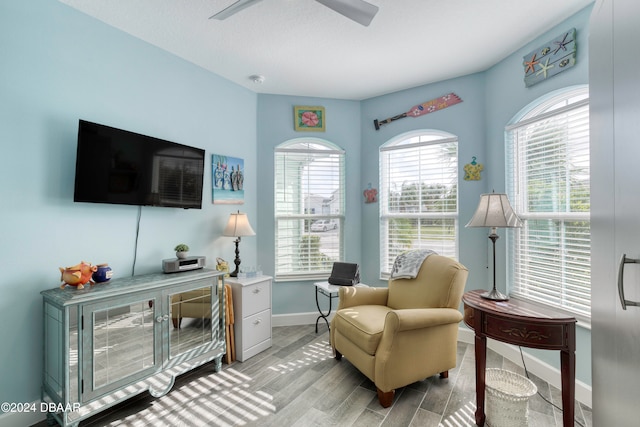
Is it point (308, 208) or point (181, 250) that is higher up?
point (308, 208)

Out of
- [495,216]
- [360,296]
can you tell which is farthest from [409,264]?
[495,216]

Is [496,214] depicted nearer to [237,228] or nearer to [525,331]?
[525,331]

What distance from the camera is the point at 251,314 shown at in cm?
276

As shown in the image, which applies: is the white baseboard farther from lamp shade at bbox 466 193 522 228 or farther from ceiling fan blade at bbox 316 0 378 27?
ceiling fan blade at bbox 316 0 378 27

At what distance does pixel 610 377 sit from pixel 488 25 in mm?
2438

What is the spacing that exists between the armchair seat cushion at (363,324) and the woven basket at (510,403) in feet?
2.45

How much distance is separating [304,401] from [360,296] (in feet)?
3.21

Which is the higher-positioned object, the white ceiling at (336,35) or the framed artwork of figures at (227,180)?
the white ceiling at (336,35)

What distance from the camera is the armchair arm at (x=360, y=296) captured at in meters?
2.66

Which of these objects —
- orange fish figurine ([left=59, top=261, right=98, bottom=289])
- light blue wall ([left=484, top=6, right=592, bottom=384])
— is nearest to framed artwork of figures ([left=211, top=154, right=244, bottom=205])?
orange fish figurine ([left=59, top=261, right=98, bottom=289])

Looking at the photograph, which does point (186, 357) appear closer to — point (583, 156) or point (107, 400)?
point (107, 400)

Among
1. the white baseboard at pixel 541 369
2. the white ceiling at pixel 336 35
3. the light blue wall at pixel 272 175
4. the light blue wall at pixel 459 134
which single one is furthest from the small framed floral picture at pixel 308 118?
the white baseboard at pixel 541 369

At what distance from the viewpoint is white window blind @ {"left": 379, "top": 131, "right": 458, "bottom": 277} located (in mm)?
3207

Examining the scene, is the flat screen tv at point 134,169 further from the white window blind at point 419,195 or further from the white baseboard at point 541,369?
the white baseboard at point 541,369
